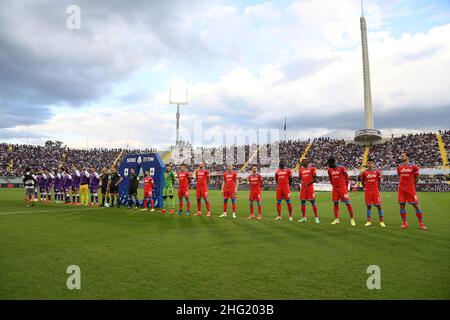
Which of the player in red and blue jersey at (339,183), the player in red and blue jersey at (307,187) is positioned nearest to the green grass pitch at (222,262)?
the player in red and blue jersey at (339,183)

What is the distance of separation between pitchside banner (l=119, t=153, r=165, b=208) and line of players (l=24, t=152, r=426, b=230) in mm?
350

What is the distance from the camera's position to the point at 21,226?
10.5m

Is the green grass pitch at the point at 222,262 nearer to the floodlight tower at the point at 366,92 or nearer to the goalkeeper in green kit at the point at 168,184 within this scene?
the goalkeeper in green kit at the point at 168,184

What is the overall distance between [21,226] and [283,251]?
8468 mm

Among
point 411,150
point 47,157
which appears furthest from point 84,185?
point 47,157

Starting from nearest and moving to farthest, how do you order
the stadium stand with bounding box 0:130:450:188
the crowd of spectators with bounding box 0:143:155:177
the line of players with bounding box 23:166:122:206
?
the line of players with bounding box 23:166:122:206
the stadium stand with bounding box 0:130:450:188
the crowd of spectators with bounding box 0:143:155:177

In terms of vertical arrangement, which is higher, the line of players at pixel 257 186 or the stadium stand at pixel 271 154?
the stadium stand at pixel 271 154

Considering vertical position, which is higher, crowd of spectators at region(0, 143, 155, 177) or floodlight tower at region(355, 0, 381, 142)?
floodlight tower at region(355, 0, 381, 142)

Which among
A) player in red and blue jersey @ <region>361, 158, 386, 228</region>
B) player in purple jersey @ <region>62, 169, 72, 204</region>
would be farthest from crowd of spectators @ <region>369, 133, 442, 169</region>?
player in purple jersey @ <region>62, 169, 72, 204</region>

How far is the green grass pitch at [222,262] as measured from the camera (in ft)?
15.1

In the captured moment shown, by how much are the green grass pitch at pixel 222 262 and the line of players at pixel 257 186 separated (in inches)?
50.2

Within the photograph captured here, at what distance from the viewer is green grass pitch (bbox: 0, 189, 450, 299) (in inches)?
181

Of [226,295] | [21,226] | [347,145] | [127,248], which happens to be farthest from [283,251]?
[347,145]

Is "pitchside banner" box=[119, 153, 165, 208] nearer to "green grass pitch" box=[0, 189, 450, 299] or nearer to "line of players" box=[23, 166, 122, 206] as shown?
"line of players" box=[23, 166, 122, 206]
